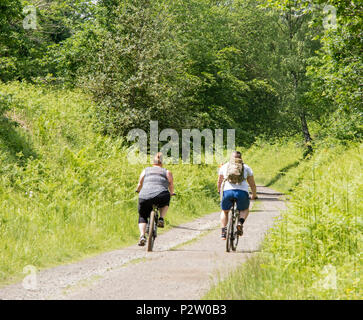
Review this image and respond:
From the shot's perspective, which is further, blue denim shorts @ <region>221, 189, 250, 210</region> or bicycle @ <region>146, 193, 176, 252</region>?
blue denim shorts @ <region>221, 189, 250, 210</region>

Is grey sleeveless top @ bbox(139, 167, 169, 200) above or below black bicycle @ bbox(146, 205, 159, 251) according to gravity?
above

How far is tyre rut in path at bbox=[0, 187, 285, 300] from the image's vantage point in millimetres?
6477

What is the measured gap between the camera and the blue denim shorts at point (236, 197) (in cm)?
1004

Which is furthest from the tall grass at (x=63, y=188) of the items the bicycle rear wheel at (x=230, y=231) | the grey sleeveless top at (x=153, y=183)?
the bicycle rear wheel at (x=230, y=231)

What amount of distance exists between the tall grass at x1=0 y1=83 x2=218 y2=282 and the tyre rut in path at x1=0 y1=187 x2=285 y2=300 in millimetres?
734

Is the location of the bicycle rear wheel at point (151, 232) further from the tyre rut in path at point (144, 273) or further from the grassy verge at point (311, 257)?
the grassy verge at point (311, 257)

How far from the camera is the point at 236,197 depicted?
1002 centimetres

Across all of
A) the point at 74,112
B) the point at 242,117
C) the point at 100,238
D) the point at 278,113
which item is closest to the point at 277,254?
the point at 100,238

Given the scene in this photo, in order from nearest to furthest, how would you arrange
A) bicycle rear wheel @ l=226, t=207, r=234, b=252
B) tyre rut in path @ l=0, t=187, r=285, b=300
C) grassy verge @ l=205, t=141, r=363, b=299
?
grassy verge @ l=205, t=141, r=363, b=299 → tyre rut in path @ l=0, t=187, r=285, b=300 → bicycle rear wheel @ l=226, t=207, r=234, b=252

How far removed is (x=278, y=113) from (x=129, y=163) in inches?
775

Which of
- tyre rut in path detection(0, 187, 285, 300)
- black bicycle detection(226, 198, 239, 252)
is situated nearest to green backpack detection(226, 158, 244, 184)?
black bicycle detection(226, 198, 239, 252)

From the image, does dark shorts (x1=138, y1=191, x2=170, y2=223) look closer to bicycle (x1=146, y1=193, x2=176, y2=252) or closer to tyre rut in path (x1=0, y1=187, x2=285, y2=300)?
bicycle (x1=146, y1=193, x2=176, y2=252)

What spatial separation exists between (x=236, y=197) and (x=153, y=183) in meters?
1.70
